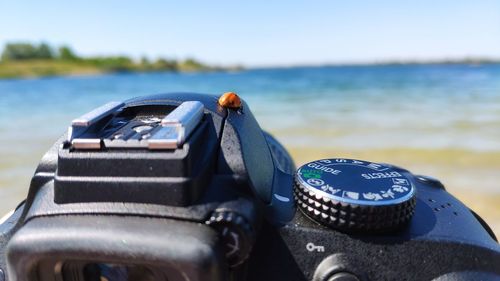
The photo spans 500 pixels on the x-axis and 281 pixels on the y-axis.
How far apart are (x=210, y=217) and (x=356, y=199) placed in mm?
141

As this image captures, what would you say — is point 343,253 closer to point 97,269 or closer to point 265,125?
point 97,269

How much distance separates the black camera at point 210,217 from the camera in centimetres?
36

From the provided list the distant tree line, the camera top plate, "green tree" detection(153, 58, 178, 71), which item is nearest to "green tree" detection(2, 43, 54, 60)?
the distant tree line

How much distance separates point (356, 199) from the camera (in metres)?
0.41

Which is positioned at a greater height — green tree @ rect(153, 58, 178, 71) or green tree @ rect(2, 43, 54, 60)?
green tree @ rect(2, 43, 54, 60)

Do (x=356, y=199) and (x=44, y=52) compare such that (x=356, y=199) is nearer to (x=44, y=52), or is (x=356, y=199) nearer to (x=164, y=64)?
(x=44, y=52)

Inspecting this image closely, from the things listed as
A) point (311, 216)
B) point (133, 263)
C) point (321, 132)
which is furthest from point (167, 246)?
point (321, 132)

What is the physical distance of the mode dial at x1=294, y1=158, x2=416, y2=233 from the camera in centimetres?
40

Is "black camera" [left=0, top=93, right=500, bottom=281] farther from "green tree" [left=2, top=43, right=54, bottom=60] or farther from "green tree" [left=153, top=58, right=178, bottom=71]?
"green tree" [left=153, top=58, right=178, bottom=71]

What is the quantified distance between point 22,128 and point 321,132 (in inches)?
96.1

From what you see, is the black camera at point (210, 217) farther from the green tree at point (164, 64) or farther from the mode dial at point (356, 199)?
the green tree at point (164, 64)

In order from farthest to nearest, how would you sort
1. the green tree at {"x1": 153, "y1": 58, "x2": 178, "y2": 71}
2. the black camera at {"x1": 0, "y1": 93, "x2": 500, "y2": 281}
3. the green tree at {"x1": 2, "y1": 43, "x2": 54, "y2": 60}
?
the green tree at {"x1": 153, "y1": 58, "x2": 178, "y2": 71}
the green tree at {"x1": 2, "y1": 43, "x2": 54, "y2": 60}
the black camera at {"x1": 0, "y1": 93, "x2": 500, "y2": 281}

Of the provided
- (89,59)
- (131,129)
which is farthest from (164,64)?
(131,129)

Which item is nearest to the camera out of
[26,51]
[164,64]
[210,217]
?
[210,217]
